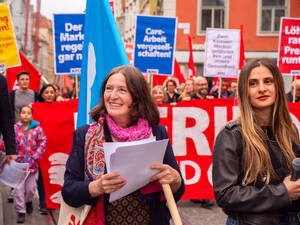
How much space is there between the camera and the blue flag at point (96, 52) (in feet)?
10.4

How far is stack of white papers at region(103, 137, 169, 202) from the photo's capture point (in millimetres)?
1985

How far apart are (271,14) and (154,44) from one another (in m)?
13.7

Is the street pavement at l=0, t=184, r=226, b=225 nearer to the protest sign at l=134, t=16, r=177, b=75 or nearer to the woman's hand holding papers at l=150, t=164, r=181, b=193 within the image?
the woman's hand holding papers at l=150, t=164, r=181, b=193

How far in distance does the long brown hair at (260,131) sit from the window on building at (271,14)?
18936mm

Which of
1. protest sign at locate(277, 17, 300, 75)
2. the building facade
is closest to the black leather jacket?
protest sign at locate(277, 17, 300, 75)

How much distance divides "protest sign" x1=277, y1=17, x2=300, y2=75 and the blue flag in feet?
16.5

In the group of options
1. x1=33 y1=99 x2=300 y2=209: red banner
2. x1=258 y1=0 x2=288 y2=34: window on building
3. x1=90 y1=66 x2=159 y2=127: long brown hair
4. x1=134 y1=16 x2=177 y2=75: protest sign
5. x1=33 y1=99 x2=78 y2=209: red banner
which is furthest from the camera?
x1=258 y1=0 x2=288 y2=34: window on building

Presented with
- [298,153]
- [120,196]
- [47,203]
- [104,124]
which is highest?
[104,124]

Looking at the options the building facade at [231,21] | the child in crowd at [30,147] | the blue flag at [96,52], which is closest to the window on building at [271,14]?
the building facade at [231,21]

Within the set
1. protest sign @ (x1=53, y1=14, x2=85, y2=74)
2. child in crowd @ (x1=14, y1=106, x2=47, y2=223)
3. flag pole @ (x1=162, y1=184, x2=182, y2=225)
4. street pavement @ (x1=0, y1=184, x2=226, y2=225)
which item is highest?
protest sign @ (x1=53, y1=14, x2=85, y2=74)

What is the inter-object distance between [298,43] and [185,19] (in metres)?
13.2

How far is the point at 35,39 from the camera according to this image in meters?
68.0

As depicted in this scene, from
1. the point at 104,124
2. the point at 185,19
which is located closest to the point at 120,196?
the point at 104,124

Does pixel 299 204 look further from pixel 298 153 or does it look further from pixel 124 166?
pixel 124 166
